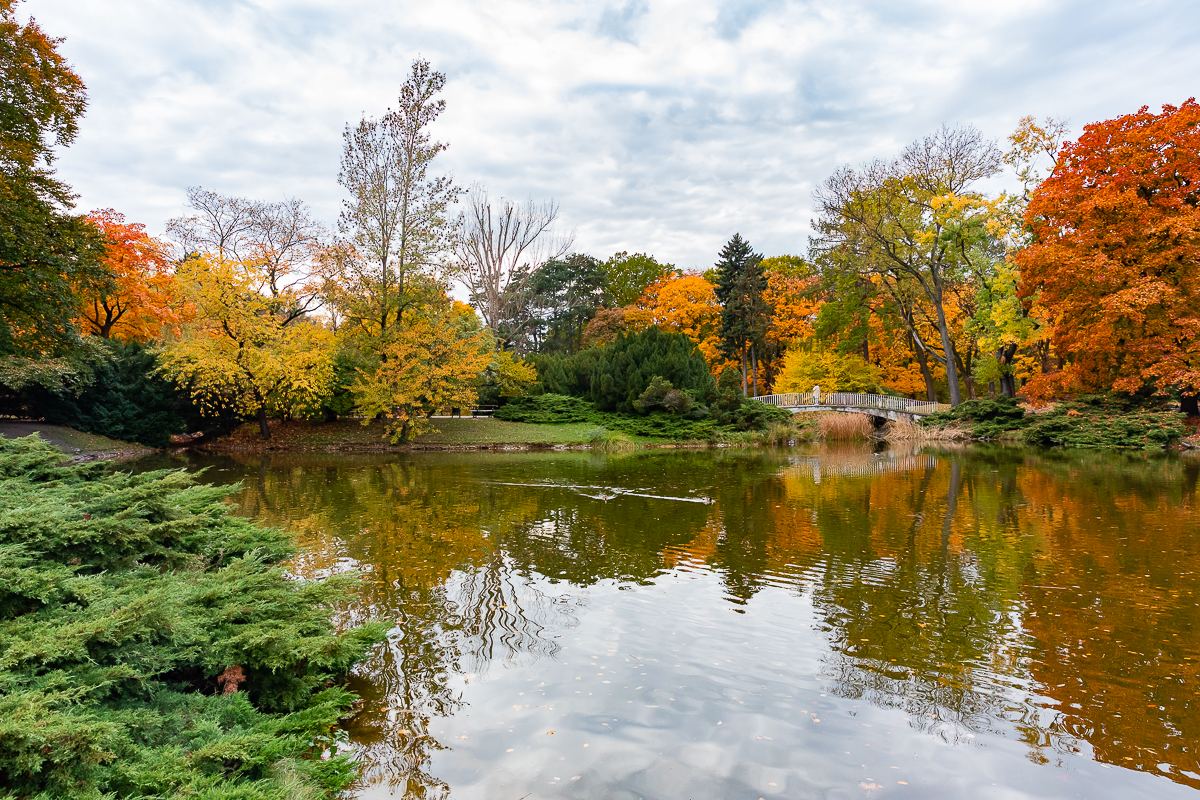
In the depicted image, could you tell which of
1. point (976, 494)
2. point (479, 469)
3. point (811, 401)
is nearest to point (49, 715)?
point (976, 494)

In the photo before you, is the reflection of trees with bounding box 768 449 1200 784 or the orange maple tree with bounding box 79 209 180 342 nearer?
the reflection of trees with bounding box 768 449 1200 784

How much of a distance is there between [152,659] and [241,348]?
80.7 ft

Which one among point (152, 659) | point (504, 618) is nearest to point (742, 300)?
point (504, 618)

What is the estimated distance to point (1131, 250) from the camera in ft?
69.1

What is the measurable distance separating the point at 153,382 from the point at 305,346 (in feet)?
19.9

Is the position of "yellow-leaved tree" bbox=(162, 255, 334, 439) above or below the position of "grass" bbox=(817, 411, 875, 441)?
above

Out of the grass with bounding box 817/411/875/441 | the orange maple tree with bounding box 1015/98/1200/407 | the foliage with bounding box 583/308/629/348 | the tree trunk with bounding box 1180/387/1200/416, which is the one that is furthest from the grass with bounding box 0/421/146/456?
the tree trunk with bounding box 1180/387/1200/416

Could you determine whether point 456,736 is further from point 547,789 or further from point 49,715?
point 49,715

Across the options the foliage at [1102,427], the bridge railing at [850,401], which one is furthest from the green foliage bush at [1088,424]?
the bridge railing at [850,401]

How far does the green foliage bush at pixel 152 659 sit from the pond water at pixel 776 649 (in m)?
0.49

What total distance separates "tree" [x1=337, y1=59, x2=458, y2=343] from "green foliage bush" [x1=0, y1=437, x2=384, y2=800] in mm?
21177

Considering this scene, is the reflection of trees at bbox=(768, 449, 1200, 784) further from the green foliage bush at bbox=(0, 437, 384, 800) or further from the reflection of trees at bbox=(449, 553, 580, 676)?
the green foliage bush at bbox=(0, 437, 384, 800)

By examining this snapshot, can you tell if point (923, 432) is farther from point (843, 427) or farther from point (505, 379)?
point (505, 379)

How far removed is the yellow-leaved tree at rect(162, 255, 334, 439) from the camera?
23.4m
